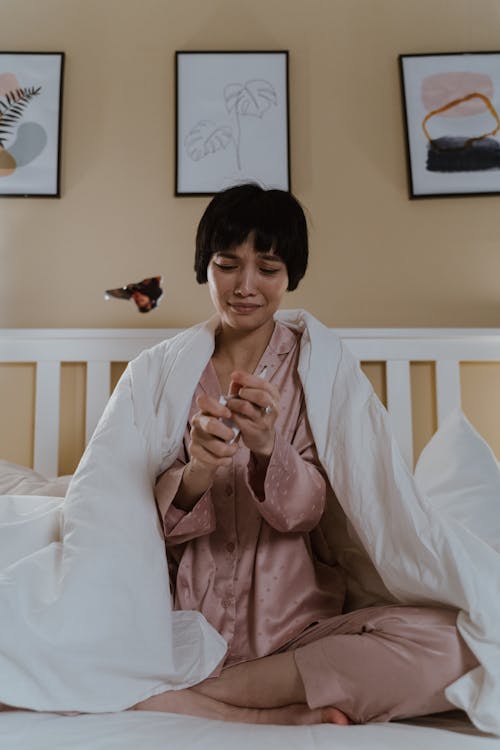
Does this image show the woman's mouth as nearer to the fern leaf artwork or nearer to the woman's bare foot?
the woman's bare foot

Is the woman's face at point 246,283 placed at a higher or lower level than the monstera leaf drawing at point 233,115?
lower

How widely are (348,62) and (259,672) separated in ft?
4.72

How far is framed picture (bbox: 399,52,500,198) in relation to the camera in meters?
1.74

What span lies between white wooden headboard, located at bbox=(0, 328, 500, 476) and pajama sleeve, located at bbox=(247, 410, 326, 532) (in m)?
0.60

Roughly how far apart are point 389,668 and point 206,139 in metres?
1.30

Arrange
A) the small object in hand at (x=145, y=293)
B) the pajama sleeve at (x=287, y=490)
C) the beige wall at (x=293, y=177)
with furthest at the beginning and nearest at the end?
the beige wall at (x=293, y=177) < the small object in hand at (x=145, y=293) < the pajama sleeve at (x=287, y=490)

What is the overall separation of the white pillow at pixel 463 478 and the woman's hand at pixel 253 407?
0.39 meters

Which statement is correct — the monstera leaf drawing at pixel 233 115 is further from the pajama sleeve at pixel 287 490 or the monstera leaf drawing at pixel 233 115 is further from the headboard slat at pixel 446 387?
the pajama sleeve at pixel 287 490

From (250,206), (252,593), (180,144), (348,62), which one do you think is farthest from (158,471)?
(348,62)

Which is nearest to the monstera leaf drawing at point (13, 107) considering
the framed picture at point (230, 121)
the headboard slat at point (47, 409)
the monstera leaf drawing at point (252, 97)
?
the framed picture at point (230, 121)

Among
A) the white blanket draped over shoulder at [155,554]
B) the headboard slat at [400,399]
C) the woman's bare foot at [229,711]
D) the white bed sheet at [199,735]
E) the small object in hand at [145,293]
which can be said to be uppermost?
the small object in hand at [145,293]

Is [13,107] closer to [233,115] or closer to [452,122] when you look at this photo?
[233,115]

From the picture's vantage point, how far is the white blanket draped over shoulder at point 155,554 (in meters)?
0.88

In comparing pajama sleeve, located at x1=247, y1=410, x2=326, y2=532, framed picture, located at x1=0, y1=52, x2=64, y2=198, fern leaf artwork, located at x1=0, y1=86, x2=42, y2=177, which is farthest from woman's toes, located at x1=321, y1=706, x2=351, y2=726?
fern leaf artwork, located at x1=0, y1=86, x2=42, y2=177
